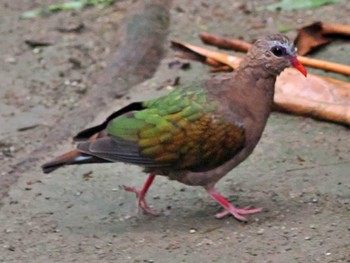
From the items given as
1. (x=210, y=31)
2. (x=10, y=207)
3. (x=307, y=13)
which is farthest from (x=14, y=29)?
(x=10, y=207)

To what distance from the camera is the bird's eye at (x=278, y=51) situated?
4.91 m

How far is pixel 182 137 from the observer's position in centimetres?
484

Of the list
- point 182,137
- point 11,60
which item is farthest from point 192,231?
point 11,60

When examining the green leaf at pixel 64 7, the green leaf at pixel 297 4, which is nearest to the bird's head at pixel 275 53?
the green leaf at pixel 297 4

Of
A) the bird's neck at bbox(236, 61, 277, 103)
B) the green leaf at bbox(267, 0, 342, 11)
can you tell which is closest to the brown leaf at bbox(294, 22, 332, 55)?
the green leaf at bbox(267, 0, 342, 11)

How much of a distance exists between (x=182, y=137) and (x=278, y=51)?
24.8 inches

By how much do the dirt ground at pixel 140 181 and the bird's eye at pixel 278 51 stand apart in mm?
738

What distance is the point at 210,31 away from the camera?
7523 mm

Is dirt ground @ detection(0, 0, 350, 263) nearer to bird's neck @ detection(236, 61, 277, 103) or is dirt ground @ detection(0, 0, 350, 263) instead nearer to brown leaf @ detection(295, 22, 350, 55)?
brown leaf @ detection(295, 22, 350, 55)

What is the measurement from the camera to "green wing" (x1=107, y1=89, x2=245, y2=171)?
15.9 ft

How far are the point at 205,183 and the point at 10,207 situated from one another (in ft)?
3.60

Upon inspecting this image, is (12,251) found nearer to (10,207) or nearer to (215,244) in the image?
(10,207)

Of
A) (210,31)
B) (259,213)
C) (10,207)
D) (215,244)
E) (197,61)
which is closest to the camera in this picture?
(215,244)

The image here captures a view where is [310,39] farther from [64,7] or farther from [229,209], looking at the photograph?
[64,7]
